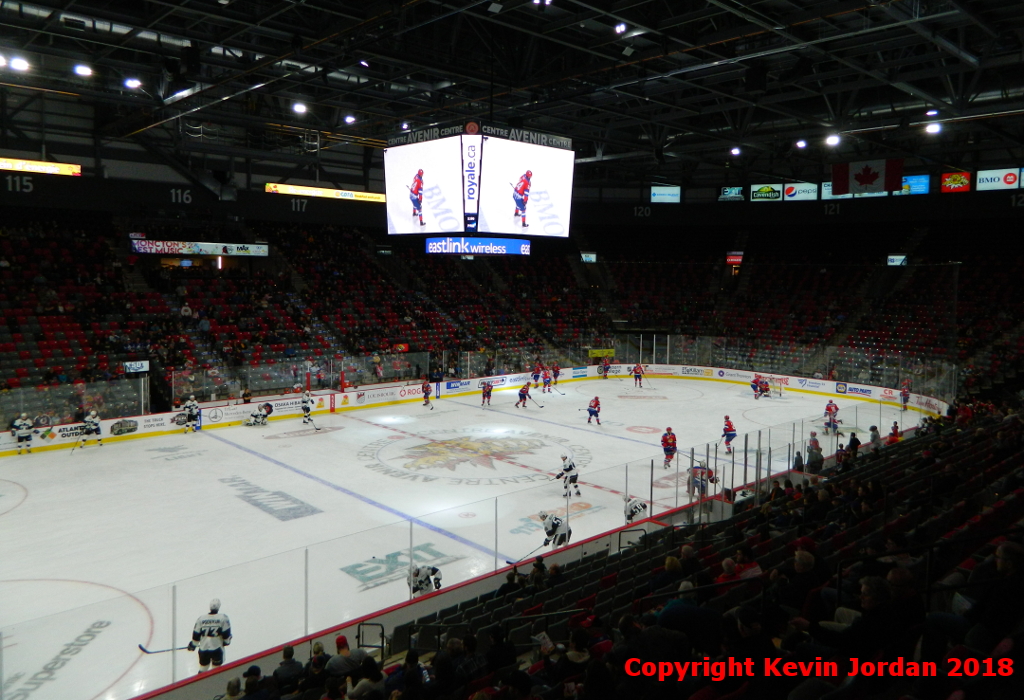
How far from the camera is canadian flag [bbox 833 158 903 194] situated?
76.2 feet

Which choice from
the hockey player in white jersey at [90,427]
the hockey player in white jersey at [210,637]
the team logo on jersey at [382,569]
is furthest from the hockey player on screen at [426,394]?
the hockey player in white jersey at [210,637]

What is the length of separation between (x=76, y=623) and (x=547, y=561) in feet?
21.9

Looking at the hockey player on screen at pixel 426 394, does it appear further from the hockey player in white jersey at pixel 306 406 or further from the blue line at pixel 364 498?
the blue line at pixel 364 498

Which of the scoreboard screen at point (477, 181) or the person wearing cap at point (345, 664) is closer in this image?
the person wearing cap at point (345, 664)

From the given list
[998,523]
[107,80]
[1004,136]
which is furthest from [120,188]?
[1004,136]

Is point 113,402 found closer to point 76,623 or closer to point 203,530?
point 203,530

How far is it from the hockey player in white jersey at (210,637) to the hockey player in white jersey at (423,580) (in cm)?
258

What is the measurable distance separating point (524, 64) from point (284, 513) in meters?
11.9

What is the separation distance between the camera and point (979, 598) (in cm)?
476

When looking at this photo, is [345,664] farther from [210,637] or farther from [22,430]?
[22,430]

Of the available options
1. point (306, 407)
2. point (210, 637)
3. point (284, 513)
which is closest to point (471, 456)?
point (284, 513)

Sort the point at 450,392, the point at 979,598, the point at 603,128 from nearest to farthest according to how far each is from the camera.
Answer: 1. the point at 979,598
2. the point at 603,128
3. the point at 450,392

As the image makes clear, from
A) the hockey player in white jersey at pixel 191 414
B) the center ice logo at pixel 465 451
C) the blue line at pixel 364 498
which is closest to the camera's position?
the blue line at pixel 364 498

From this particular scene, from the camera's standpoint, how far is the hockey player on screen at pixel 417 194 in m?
16.3
